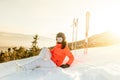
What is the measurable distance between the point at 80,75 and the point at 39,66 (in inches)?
44.7

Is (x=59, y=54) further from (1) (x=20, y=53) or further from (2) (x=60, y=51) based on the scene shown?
(1) (x=20, y=53)

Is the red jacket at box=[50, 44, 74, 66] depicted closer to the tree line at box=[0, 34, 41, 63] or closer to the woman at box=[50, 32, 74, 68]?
the woman at box=[50, 32, 74, 68]

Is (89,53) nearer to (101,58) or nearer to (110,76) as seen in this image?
(101,58)

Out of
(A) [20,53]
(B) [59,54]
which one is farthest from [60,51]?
(A) [20,53]

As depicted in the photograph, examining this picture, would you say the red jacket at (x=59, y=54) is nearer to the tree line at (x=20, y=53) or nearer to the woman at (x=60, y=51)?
the woman at (x=60, y=51)

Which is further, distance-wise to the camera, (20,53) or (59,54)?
(20,53)

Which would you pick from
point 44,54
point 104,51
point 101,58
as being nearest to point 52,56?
point 44,54

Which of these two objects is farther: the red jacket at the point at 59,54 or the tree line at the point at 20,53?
the tree line at the point at 20,53

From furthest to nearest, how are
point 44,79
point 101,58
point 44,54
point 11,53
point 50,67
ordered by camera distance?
1. point 11,53
2. point 101,58
3. point 44,54
4. point 50,67
5. point 44,79

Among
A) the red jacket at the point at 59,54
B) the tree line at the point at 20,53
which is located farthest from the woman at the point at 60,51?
the tree line at the point at 20,53

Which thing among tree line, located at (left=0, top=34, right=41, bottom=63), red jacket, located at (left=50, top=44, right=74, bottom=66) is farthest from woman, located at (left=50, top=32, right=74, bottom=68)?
tree line, located at (left=0, top=34, right=41, bottom=63)

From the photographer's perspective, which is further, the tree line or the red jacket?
the tree line

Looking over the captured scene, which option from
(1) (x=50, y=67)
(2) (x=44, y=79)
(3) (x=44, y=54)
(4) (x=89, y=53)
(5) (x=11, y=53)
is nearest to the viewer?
(2) (x=44, y=79)

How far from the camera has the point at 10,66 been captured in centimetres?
778
